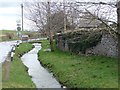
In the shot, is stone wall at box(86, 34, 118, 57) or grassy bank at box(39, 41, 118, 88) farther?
stone wall at box(86, 34, 118, 57)

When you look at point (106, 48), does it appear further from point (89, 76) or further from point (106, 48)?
point (89, 76)

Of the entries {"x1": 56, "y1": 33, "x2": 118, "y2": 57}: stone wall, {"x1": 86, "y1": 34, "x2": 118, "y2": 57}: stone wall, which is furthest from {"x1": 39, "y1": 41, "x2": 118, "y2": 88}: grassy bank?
{"x1": 86, "y1": 34, "x2": 118, "y2": 57}: stone wall

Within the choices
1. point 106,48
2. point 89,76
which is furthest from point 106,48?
point 89,76

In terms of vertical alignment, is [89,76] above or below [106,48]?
below

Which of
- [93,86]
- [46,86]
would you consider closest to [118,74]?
[93,86]

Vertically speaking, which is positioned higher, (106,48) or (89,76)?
(106,48)

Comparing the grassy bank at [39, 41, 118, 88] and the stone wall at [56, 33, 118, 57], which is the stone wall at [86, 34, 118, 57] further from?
the grassy bank at [39, 41, 118, 88]

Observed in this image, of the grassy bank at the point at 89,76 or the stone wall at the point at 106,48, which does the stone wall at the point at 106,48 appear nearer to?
the stone wall at the point at 106,48

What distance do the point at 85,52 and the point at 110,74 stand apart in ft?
43.6

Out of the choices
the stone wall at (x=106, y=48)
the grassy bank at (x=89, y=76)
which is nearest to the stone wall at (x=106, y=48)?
the stone wall at (x=106, y=48)

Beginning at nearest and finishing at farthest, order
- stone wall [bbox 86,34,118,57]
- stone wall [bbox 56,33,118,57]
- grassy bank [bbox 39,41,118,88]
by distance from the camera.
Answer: grassy bank [bbox 39,41,118,88]
stone wall [bbox 56,33,118,57]
stone wall [bbox 86,34,118,57]

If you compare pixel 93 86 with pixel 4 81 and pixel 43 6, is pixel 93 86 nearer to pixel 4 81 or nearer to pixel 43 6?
pixel 4 81

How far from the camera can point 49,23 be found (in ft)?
136

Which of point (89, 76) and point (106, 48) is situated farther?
point (106, 48)
